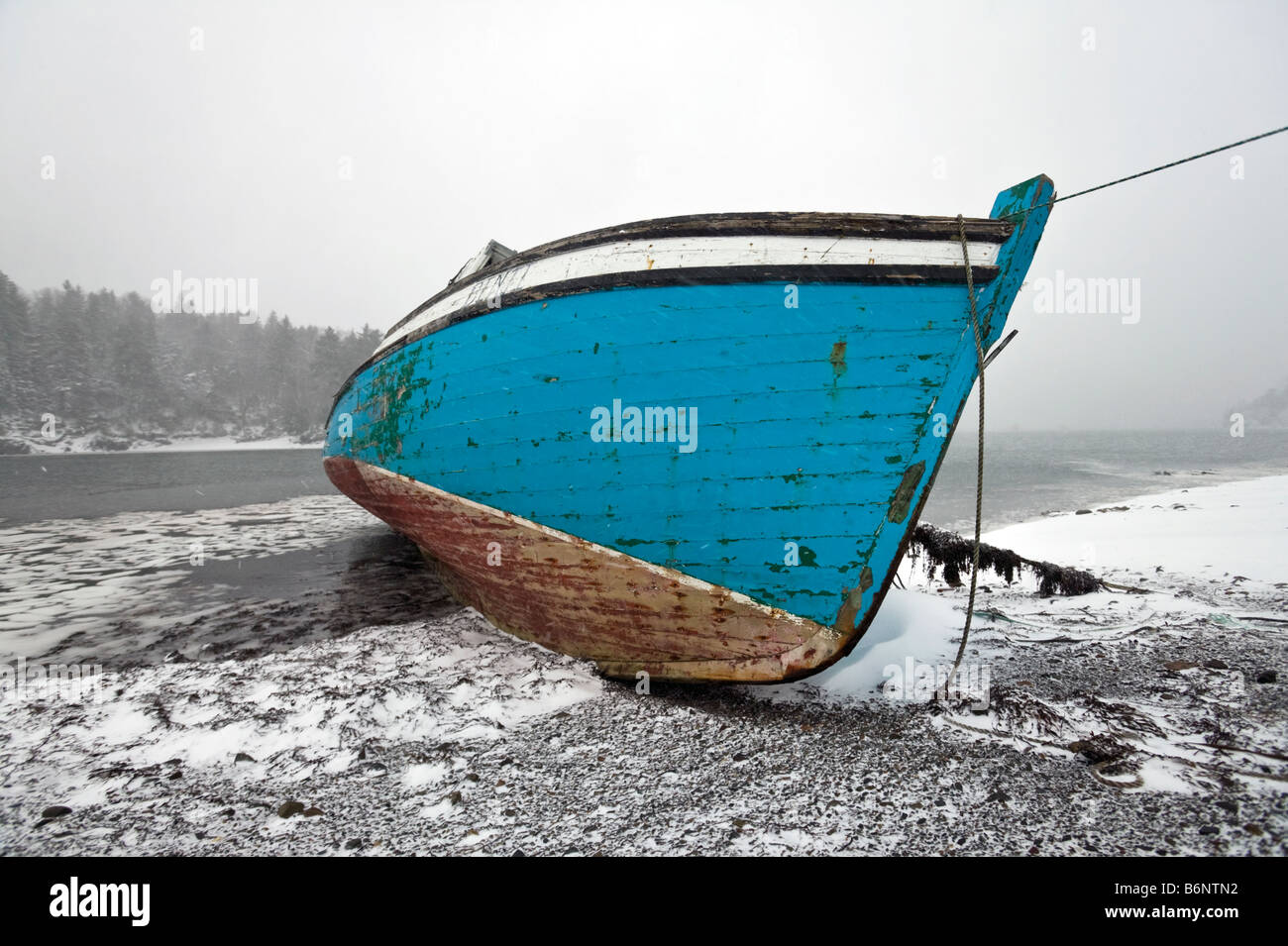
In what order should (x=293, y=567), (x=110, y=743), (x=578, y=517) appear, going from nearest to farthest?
(x=110, y=743) → (x=578, y=517) → (x=293, y=567)

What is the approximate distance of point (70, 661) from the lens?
446 cm

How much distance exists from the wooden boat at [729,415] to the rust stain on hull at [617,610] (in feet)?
0.05

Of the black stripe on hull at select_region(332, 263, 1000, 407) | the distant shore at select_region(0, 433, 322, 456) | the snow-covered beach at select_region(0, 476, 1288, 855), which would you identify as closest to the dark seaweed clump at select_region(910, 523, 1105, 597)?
the snow-covered beach at select_region(0, 476, 1288, 855)

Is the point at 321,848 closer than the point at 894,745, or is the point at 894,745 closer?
the point at 321,848

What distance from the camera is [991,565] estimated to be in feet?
23.4

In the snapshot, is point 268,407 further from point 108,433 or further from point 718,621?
point 718,621

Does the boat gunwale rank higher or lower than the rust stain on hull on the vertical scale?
higher

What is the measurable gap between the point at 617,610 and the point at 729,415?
1.61 metres

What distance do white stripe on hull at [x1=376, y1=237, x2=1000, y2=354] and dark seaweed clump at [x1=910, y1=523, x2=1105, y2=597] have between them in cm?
475

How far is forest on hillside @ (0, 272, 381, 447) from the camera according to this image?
156ft

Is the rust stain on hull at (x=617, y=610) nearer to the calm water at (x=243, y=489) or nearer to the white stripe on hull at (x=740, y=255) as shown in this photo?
the white stripe on hull at (x=740, y=255)

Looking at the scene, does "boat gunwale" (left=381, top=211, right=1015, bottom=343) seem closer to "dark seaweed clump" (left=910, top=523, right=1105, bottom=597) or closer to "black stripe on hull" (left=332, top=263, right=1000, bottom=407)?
"black stripe on hull" (left=332, top=263, right=1000, bottom=407)

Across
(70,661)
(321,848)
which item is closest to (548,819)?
(321,848)

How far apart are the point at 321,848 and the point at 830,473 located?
3.12m
